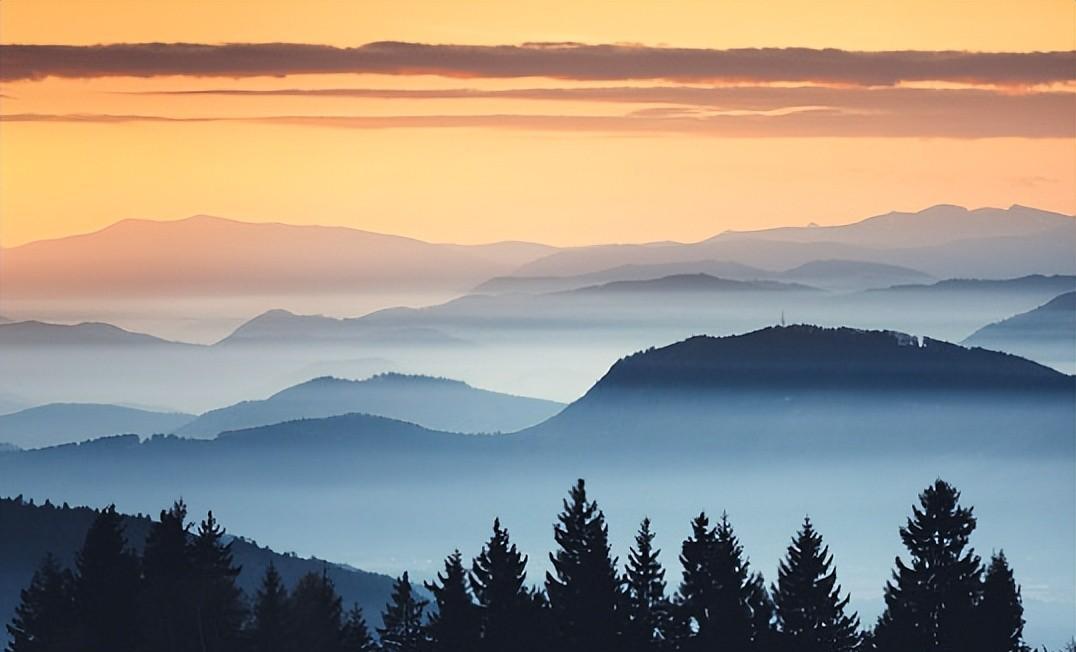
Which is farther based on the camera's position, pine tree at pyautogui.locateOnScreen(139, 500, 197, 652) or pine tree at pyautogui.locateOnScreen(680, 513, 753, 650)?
pine tree at pyautogui.locateOnScreen(680, 513, 753, 650)

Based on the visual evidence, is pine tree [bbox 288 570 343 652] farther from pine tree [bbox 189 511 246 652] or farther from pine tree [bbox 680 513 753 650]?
pine tree [bbox 680 513 753 650]

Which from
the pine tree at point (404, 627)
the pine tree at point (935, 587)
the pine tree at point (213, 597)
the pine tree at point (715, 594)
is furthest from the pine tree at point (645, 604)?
the pine tree at point (213, 597)

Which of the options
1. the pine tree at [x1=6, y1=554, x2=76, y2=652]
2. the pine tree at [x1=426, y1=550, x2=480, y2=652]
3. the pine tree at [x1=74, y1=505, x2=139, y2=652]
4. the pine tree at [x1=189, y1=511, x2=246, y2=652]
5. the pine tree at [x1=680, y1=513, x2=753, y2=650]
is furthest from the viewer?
the pine tree at [x1=680, y1=513, x2=753, y2=650]

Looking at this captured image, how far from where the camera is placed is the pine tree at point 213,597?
7519cm

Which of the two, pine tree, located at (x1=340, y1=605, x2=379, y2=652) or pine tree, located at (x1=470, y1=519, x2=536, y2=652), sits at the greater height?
pine tree, located at (x1=470, y1=519, x2=536, y2=652)

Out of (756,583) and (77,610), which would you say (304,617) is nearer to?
(77,610)

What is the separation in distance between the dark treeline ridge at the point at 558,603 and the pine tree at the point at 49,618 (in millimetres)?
80

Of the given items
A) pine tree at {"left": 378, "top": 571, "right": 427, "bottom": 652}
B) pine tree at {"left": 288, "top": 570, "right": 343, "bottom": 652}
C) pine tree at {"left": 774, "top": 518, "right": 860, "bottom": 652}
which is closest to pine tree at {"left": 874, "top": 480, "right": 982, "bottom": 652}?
pine tree at {"left": 774, "top": 518, "right": 860, "bottom": 652}

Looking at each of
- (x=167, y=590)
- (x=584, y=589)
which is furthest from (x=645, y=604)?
(x=167, y=590)

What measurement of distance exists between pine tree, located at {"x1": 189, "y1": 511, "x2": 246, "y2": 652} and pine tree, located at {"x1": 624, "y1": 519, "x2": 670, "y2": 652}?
13712 millimetres

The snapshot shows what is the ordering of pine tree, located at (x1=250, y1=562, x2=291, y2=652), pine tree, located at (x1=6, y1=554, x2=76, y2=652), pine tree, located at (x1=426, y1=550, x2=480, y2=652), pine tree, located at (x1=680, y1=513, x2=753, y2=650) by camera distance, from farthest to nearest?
1. pine tree, located at (x1=680, y1=513, x2=753, y2=650)
2. pine tree, located at (x1=6, y1=554, x2=76, y2=652)
3. pine tree, located at (x1=426, y1=550, x2=480, y2=652)
4. pine tree, located at (x1=250, y1=562, x2=291, y2=652)

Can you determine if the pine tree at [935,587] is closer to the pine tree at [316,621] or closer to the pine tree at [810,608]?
the pine tree at [810,608]

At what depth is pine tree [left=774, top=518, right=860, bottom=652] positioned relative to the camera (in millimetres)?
80750

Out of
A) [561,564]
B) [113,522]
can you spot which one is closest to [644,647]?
[561,564]
